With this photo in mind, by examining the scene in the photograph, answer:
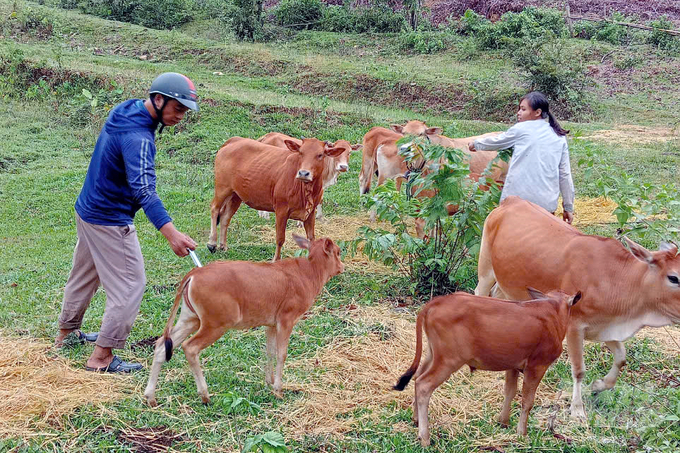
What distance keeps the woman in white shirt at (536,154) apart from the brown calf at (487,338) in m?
2.12

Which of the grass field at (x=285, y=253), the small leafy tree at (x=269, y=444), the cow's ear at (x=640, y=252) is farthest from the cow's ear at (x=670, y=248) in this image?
the small leafy tree at (x=269, y=444)

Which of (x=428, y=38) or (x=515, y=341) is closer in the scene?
(x=515, y=341)

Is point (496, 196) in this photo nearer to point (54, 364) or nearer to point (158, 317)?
point (158, 317)

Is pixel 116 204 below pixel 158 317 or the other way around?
the other way around

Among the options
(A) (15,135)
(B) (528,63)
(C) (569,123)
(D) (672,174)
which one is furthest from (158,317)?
(B) (528,63)

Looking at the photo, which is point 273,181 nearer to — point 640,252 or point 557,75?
point 640,252

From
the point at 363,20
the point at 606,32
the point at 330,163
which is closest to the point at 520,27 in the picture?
the point at 606,32

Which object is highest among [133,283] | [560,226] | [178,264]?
[560,226]

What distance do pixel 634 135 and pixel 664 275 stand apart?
11030 mm

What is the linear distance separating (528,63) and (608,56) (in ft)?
16.4

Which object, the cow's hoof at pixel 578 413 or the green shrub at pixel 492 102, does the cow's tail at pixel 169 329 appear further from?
the green shrub at pixel 492 102

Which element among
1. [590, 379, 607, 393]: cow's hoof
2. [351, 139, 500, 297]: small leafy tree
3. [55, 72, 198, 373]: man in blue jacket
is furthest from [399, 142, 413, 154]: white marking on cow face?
[590, 379, 607, 393]: cow's hoof

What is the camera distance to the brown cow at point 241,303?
4918mm

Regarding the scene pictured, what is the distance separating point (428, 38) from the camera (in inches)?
945
